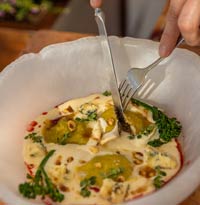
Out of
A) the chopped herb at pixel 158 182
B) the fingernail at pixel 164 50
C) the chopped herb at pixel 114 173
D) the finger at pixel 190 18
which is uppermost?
the finger at pixel 190 18

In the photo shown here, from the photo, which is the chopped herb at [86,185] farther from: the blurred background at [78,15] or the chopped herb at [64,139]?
the blurred background at [78,15]

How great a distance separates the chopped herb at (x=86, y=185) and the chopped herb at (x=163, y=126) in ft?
0.57

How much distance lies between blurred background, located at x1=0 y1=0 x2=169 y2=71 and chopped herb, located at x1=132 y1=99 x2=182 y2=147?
1.53 ft

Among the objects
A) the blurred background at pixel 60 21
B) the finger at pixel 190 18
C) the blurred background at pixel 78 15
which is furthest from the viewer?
the blurred background at pixel 78 15

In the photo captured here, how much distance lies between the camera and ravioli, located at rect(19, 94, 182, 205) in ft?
3.67

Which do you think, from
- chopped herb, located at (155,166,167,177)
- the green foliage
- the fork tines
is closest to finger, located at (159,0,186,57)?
the fork tines

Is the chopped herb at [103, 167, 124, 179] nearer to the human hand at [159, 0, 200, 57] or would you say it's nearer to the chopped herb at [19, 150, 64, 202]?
the chopped herb at [19, 150, 64, 202]

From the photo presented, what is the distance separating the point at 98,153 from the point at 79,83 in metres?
0.29

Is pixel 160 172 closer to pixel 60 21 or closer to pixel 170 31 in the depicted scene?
pixel 170 31

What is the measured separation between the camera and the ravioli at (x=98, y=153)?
3.67ft

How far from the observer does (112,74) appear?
1326 mm

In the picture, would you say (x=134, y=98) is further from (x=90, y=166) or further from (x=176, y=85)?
(x=90, y=166)

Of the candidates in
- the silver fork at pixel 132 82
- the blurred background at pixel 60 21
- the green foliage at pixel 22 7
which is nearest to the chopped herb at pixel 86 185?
the silver fork at pixel 132 82

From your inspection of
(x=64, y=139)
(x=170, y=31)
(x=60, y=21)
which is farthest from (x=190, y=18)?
(x=60, y=21)
